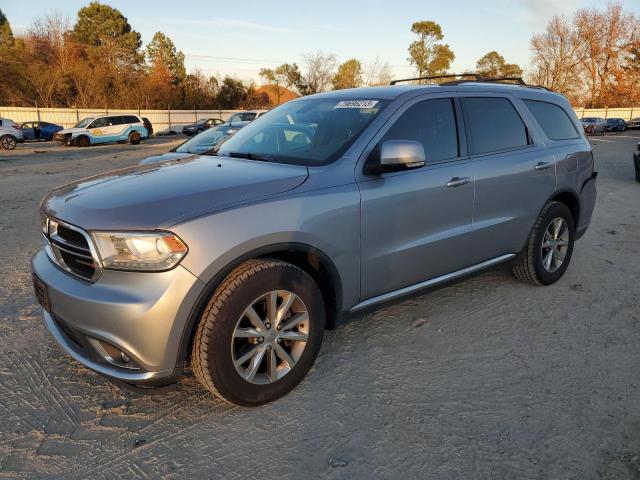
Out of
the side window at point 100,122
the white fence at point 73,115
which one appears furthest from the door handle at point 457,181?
the white fence at point 73,115

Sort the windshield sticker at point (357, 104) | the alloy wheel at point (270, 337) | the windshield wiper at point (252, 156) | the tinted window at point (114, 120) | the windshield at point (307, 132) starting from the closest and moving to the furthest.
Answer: the alloy wheel at point (270, 337) < the windshield at point (307, 132) < the windshield wiper at point (252, 156) < the windshield sticker at point (357, 104) < the tinted window at point (114, 120)

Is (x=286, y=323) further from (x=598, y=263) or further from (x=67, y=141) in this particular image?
(x=67, y=141)

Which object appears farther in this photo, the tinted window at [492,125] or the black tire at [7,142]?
the black tire at [7,142]

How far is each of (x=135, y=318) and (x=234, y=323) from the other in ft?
1.57

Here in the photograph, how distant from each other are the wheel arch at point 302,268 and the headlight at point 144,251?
22cm

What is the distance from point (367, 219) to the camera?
2982mm

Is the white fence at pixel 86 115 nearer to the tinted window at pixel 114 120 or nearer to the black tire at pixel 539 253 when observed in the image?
the tinted window at pixel 114 120

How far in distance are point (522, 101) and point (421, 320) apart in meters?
2.12

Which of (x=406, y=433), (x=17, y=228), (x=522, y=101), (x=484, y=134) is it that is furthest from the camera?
(x=17, y=228)

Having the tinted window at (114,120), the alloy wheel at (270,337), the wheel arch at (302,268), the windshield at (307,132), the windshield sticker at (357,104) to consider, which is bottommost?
the alloy wheel at (270,337)

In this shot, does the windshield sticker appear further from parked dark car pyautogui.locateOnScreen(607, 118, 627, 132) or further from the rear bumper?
parked dark car pyautogui.locateOnScreen(607, 118, 627, 132)

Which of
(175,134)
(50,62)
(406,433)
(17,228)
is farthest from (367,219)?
(50,62)

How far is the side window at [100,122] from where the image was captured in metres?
25.7

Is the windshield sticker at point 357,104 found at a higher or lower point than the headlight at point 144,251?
higher
